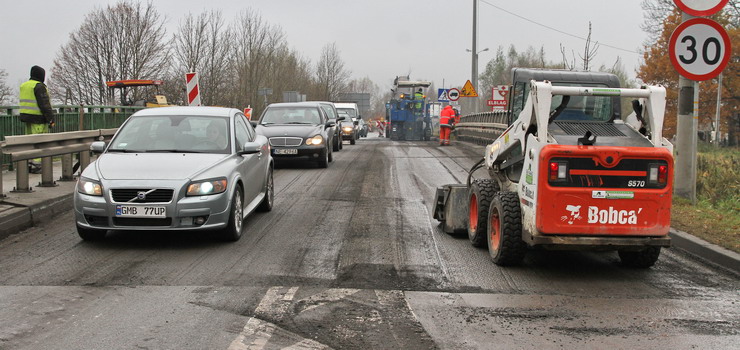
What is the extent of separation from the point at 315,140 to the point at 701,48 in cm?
974

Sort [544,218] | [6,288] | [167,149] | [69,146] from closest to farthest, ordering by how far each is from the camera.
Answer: [6,288]
[544,218]
[167,149]
[69,146]

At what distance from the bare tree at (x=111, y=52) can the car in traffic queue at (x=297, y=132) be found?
2547 cm

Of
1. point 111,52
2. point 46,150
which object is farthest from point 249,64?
point 46,150

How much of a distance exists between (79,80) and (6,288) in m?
39.8

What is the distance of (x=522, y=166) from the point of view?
709cm

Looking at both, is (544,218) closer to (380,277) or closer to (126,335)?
(380,277)

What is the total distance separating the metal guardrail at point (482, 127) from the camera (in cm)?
2242

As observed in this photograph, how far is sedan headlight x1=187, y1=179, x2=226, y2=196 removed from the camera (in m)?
7.63

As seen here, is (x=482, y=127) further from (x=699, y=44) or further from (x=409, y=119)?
(x=699, y=44)

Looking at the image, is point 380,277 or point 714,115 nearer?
point 380,277

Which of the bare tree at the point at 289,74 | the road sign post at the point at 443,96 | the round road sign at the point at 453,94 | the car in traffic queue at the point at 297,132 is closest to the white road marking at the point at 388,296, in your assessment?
the car in traffic queue at the point at 297,132

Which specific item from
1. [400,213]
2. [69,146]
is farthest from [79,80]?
[400,213]

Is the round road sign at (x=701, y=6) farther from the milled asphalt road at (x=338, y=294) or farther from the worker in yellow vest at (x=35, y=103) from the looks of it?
the worker in yellow vest at (x=35, y=103)

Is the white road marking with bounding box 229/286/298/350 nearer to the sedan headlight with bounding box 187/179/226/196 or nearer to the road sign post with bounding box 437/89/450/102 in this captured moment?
the sedan headlight with bounding box 187/179/226/196
